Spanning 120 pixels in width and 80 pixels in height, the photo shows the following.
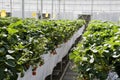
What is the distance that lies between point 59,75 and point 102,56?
482 centimetres

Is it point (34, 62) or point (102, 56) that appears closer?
point (102, 56)

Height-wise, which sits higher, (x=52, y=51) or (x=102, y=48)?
(x=102, y=48)

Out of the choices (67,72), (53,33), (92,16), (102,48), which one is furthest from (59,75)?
(92,16)

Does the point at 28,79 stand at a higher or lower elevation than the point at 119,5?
lower

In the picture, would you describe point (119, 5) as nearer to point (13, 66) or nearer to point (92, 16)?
point (92, 16)

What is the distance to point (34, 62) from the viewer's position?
3795mm

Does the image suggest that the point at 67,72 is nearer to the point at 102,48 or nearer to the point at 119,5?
the point at 102,48

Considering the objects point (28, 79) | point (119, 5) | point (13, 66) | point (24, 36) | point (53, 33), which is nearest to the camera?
point (13, 66)

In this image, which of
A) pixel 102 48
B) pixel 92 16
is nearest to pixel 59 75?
pixel 102 48

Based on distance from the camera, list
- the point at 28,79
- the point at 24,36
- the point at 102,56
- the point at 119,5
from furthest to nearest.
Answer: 1. the point at 119,5
2. the point at 24,36
3. the point at 28,79
4. the point at 102,56

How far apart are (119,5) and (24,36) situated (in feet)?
72.7

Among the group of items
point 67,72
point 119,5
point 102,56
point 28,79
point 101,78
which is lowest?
point 67,72

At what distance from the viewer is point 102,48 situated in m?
2.88

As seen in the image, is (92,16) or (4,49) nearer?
(4,49)
